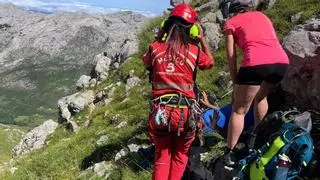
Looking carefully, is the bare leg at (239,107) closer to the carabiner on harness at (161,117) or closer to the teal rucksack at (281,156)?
the teal rucksack at (281,156)

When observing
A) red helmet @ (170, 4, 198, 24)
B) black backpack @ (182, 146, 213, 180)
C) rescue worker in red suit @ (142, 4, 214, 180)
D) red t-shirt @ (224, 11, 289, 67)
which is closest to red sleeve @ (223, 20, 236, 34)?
red t-shirt @ (224, 11, 289, 67)

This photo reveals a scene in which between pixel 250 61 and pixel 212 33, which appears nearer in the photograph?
pixel 250 61

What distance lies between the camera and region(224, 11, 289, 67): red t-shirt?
8422 mm

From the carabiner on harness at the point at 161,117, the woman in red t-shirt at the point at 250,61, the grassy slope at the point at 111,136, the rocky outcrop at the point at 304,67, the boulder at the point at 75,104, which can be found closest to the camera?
the carabiner on harness at the point at 161,117

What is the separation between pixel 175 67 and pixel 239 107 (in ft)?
4.38

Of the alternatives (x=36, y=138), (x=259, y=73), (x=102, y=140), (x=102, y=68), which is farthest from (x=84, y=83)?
(x=259, y=73)

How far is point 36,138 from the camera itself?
2352 centimetres

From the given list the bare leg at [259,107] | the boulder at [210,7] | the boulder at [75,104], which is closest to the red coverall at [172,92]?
the bare leg at [259,107]

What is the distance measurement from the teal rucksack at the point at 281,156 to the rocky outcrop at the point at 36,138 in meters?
15.2

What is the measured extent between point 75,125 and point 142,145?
9.08 meters

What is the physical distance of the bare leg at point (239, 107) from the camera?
333 inches

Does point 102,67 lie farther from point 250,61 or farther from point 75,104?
point 250,61

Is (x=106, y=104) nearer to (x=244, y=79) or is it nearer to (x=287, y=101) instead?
(x=287, y=101)

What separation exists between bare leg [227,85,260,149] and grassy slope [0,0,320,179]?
2.42 meters
